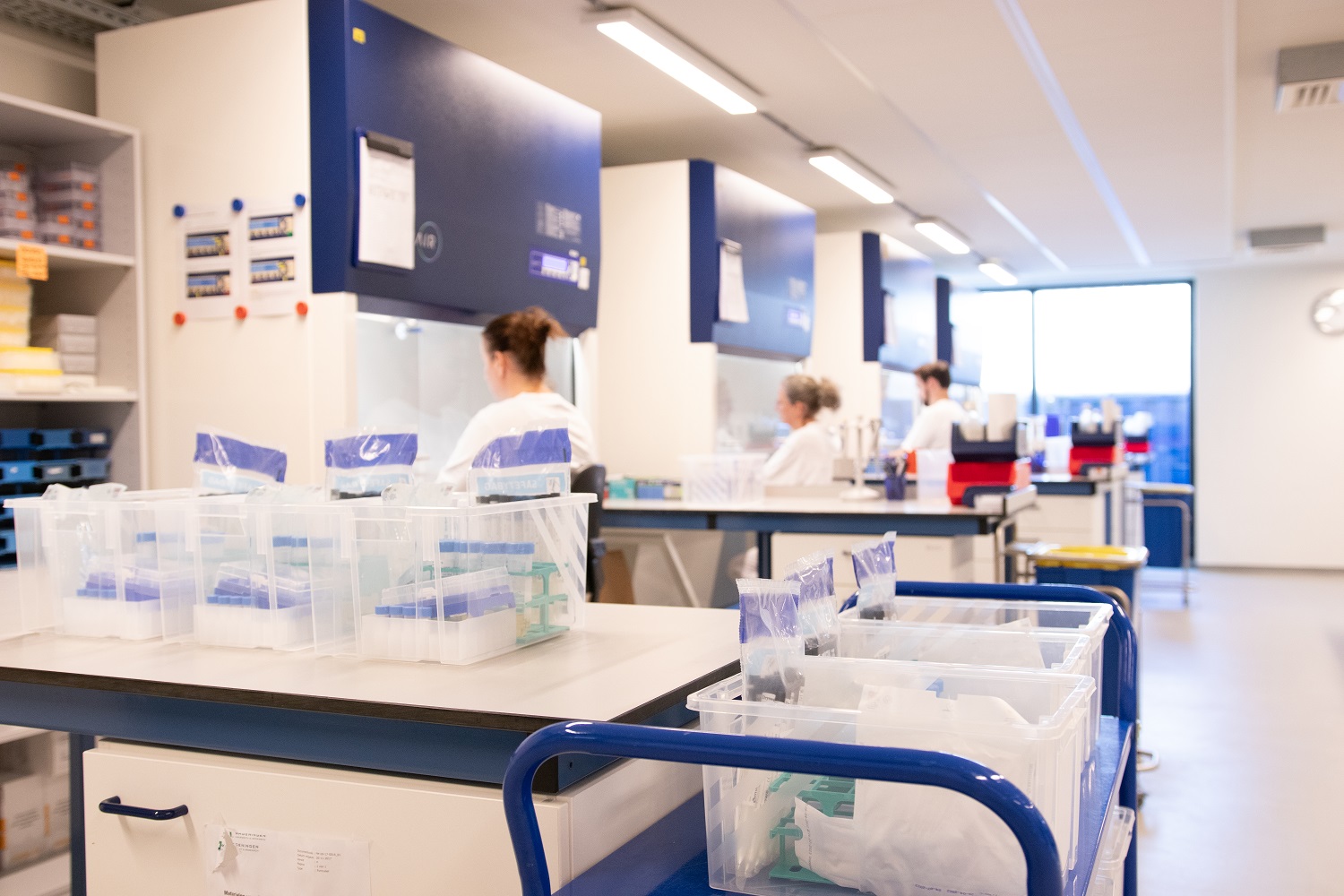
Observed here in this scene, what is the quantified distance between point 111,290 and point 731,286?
3.30 m

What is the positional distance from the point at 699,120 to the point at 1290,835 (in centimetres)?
424

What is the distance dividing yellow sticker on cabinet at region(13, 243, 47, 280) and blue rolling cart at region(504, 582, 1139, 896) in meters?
2.61

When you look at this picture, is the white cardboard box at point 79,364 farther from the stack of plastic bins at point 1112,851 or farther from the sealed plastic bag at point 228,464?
the stack of plastic bins at point 1112,851

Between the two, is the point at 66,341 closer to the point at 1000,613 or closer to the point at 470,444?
the point at 470,444

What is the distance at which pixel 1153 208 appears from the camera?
26.2 ft

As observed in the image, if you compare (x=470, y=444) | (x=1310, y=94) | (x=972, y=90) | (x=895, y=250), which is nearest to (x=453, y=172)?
(x=470, y=444)

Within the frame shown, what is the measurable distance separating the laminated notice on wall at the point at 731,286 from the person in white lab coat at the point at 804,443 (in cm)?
50

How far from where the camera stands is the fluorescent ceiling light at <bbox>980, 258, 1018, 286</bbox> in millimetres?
10469

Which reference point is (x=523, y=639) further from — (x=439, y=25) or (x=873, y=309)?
(x=873, y=309)

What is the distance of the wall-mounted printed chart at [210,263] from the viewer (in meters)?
3.57

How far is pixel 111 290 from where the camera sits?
3.60m

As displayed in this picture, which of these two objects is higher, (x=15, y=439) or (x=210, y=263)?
(x=210, y=263)

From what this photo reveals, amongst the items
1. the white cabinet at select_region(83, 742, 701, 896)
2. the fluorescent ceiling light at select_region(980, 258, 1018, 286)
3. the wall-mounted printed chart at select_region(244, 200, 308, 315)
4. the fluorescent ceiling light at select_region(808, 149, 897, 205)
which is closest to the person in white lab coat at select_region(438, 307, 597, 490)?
the wall-mounted printed chart at select_region(244, 200, 308, 315)

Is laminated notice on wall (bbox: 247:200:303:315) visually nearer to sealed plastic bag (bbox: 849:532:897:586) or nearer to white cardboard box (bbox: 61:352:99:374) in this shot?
white cardboard box (bbox: 61:352:99:374)
